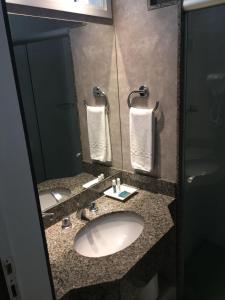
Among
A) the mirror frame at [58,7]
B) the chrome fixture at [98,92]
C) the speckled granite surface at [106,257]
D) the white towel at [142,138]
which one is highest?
the mirror frame at [58,7]

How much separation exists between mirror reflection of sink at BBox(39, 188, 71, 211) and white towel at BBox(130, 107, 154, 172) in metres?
0.54

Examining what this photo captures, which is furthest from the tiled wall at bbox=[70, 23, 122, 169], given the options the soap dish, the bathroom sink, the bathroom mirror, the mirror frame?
the bathroom sink

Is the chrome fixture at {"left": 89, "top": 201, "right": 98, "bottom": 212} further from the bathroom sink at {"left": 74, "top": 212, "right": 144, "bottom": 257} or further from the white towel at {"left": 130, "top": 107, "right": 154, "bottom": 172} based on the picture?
the white towel at {"left": 130, "top": 107, "right": 154, "bottom": 172}

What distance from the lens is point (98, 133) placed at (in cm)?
178

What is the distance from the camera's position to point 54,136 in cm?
145

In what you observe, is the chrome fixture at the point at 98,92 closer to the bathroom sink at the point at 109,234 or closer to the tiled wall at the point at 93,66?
the tiled wall at the point at 93,66

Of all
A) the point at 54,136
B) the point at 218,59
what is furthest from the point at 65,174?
the point at 218,59

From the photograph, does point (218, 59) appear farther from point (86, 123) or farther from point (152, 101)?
point (86, 123)

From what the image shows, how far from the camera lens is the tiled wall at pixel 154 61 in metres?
1.44

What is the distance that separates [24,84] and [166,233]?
1.08 metres

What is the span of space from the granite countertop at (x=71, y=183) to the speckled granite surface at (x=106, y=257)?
16 centimetres

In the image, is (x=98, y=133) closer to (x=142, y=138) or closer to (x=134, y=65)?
(x=142, y=138)

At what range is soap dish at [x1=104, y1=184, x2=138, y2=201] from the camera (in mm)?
1703

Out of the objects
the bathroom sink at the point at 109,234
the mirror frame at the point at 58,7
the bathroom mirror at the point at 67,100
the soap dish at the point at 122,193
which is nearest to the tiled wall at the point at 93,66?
the bathroom mirror at the point at 67,100
